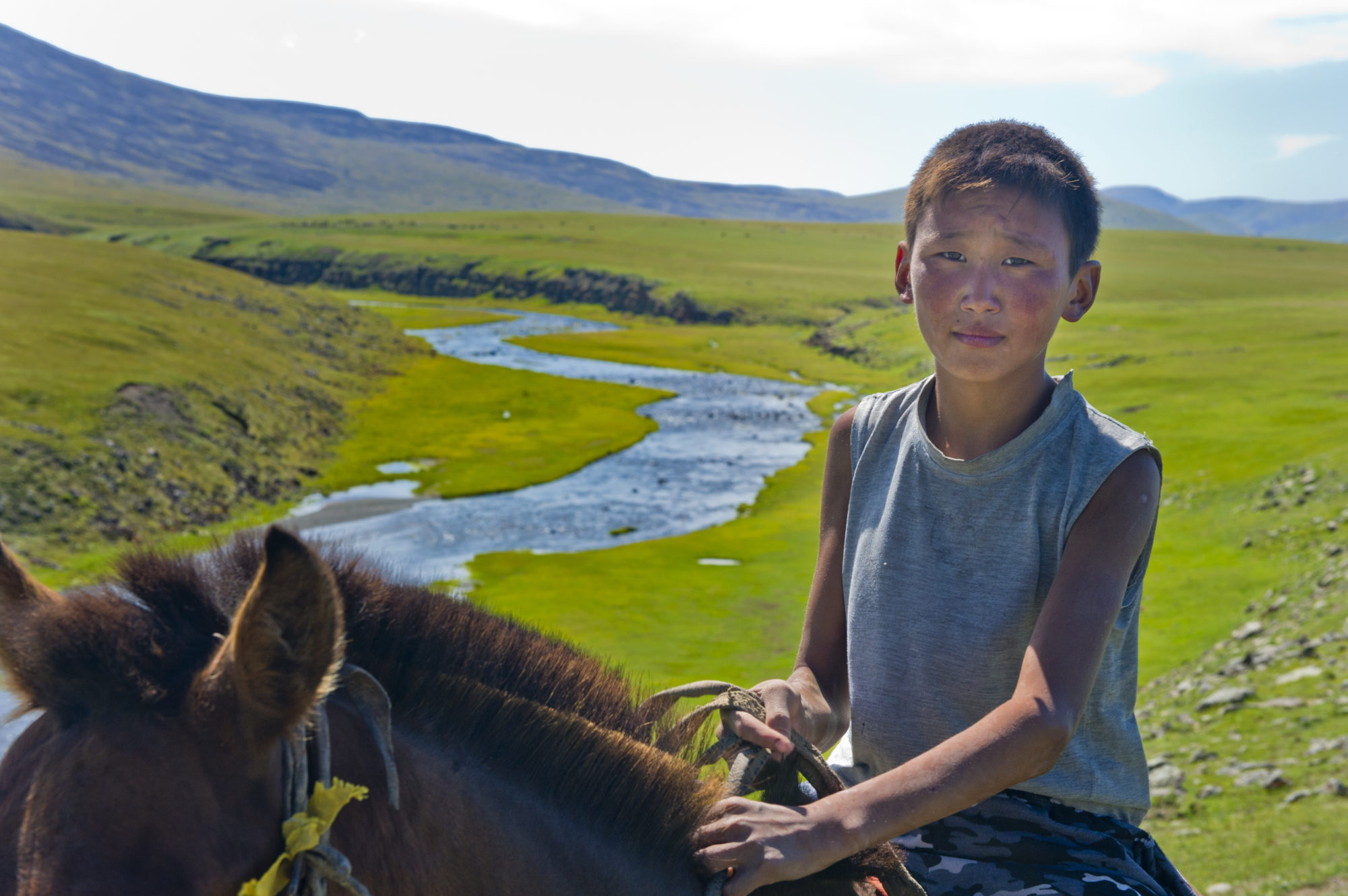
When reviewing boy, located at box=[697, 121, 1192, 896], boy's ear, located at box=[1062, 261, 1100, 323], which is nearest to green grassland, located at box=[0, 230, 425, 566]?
boy, located at box=[697, 121, 1192, 896]

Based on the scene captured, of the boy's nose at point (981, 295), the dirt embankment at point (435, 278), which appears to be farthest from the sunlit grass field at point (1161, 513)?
the dirt embankment at point (435, 278)

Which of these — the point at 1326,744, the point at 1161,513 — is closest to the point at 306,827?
the point at 1326,744

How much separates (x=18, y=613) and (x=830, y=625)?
2211 mm

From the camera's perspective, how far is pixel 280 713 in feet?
5.20

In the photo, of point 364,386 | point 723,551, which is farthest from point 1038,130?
point 364,386

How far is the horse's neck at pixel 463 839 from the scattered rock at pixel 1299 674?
39.6ft

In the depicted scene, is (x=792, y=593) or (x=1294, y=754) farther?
(x=792, y=593)

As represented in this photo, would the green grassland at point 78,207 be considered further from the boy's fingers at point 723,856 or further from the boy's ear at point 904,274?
the boy's fingers at point 723,856

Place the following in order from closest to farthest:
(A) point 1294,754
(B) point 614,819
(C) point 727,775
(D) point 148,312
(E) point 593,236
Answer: (B) point 614,819, (C) point 727,775, (A) point 1294,754, (D) point 148,312, (E) point 593,236

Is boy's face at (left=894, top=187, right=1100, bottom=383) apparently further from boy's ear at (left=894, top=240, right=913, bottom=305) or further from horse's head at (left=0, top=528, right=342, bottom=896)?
horse's head at (left=0, top=528, right=342, bottom=896)

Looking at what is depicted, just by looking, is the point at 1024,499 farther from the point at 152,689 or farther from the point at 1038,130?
the point at 152,689

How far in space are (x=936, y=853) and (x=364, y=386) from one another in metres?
41.8

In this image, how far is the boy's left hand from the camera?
6.64 feet

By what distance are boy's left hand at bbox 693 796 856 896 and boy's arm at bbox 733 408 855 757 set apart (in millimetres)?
825
